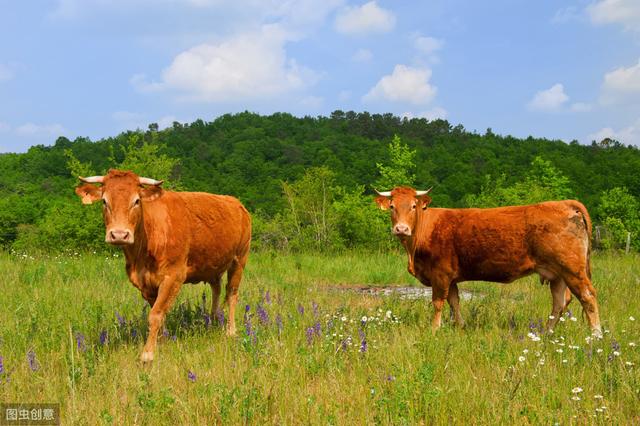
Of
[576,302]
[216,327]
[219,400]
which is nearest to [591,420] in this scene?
[219,400]

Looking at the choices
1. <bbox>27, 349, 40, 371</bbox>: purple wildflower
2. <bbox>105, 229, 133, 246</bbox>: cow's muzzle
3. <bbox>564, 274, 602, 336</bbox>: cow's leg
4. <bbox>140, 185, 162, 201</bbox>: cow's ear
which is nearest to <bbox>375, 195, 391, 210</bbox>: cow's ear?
<bbox>564, 274, 602, 336</bbox>: cow's leg

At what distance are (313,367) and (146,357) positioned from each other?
169 centimetres

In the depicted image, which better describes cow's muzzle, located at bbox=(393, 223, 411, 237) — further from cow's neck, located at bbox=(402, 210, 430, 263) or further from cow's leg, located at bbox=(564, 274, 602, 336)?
cow's leg, located at bbox=(564, 274, 602, 336)

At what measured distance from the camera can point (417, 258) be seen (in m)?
7.55

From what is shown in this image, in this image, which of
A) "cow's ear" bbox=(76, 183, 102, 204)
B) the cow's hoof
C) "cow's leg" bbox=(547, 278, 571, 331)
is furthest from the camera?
"cow's leg" bbox=(547, 278, 571, 331)

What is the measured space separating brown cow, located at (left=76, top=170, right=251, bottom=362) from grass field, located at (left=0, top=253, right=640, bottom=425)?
0.46 metres

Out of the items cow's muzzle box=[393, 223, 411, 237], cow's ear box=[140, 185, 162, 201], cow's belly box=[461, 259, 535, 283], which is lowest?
cow's belly box=[461, 259, 535, 283]

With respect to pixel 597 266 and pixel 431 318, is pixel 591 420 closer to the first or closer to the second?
pixel 431 318

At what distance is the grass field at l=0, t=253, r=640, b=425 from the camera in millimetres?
3518

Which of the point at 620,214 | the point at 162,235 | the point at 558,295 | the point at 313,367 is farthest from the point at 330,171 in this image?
the point at 620,214

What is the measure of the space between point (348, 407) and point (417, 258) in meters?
4.13

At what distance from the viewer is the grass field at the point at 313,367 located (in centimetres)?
352

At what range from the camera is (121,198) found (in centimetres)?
492

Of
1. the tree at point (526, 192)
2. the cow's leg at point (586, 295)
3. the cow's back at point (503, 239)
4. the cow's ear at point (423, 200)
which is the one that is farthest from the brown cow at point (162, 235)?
the tree at point (526, 192)
